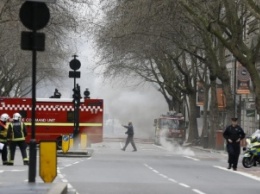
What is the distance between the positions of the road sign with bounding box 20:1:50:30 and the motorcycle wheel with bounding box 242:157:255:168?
58.1 ft

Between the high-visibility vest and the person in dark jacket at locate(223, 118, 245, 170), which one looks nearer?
the high-visibility vest

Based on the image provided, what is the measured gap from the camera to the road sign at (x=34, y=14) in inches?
599

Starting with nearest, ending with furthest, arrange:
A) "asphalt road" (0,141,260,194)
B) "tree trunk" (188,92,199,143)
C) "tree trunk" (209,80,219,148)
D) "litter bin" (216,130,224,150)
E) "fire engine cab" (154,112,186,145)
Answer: "asphalt road" (0,141,260,194) → "litter bin" (216,130,224,150) → "tree trunk" (209,80,219,148) → "tree trunk" (188,92,199,143) → "fire engine cab" (154,112,186,145)

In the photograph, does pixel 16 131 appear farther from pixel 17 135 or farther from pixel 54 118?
pixel 54 118

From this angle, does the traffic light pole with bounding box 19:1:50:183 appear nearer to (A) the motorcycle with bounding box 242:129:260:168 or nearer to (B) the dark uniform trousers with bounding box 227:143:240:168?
(B) the dark uniform trousers with bounding box 227:143:240:168

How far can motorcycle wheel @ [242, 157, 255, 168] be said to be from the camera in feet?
103

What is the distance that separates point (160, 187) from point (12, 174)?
5460 millimetres

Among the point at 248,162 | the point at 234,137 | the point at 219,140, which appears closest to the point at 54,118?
the point at 219,140

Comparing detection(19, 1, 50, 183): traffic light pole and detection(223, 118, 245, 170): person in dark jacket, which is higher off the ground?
detection(19, 1, 50, 183): traffic light pole

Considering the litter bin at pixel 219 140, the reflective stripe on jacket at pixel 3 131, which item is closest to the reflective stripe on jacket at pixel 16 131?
the reflective stripe on jacket at pixel 3 131

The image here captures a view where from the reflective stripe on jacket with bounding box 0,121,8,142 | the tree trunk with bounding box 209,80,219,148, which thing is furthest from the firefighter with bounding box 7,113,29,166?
the tree trunk with bounding box 209,80,219,148

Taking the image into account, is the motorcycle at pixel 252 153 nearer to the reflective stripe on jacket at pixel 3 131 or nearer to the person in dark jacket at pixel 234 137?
the person in dark jacket at pixel 234 137

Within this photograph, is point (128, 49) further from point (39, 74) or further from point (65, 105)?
point (39, 74)

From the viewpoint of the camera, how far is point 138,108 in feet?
328
